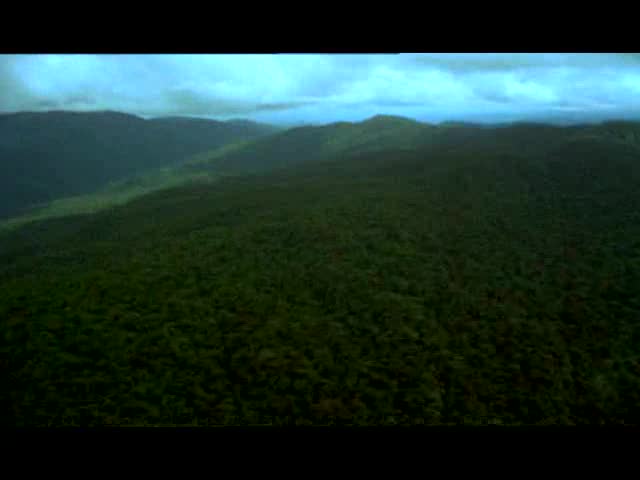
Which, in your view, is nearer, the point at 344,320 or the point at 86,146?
the point at 344,320

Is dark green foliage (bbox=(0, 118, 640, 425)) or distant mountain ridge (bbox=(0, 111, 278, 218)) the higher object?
distant mountain ridge (bbox=(0, 111, 278, 218))

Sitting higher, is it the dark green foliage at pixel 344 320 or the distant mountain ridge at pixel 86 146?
the distant mountain ridge at pixel 86 146

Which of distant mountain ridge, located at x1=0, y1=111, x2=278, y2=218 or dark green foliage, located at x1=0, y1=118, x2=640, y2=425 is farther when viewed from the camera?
distant mountain ridge, located at x1=0, y1=111, x2=278, y2=218

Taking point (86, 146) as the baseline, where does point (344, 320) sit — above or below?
below

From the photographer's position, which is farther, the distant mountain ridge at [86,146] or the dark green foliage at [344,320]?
the distant mountain ridge at [86,146]
